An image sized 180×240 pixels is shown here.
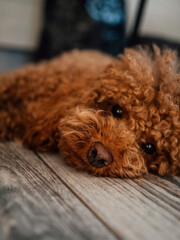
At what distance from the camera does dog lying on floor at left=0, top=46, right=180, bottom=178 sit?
154cm

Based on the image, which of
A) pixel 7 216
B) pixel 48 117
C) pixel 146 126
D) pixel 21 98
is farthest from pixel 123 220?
pixel 21 98

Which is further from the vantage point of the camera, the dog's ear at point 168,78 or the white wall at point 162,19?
the white wall at point 162,19

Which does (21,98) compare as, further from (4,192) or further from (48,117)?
(4,192)

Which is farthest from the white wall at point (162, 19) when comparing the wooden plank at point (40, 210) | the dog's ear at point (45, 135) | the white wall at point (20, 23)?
→ the wooden plank at point (40, 210)

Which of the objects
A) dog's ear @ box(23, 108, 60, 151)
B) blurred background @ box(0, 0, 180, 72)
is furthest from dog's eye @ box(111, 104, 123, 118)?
blurred background @ box(0, 0, 180, 72)

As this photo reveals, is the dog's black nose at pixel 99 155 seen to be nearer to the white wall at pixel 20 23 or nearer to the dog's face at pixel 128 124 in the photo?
the dog's face at pixel 128 124

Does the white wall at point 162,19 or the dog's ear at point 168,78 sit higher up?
the white wall at point 162,19

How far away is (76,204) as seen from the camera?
3.72ft

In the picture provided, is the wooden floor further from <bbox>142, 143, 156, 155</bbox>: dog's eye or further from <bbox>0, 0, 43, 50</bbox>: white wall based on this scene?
<bbox>0, 0, 43, 50</bbox>: white wall

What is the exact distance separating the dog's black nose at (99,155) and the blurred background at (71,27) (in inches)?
79.6

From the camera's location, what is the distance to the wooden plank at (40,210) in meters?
0.91

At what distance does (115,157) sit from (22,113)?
1031mm

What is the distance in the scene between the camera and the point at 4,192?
113 centimetres

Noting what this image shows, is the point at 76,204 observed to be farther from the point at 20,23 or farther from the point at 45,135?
the point at 20,23
